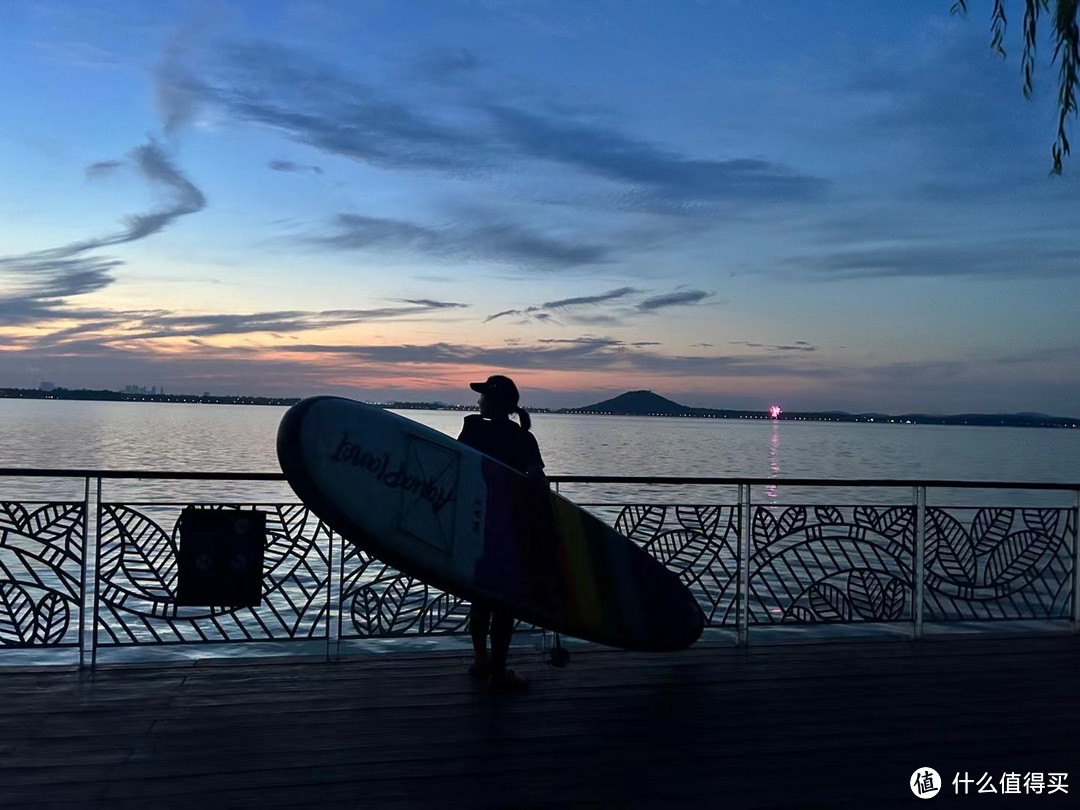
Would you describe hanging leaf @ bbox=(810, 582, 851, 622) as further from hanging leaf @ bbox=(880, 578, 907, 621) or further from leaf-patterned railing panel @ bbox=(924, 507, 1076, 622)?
leaf-patterned railing panel @ bbox=(924, 507, 1076, 622)

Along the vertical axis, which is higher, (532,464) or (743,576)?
(532,464)

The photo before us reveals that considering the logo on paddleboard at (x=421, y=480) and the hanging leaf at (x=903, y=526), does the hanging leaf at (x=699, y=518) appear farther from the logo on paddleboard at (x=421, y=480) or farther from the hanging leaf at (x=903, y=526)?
the logo on paddleboard at (x=421, y=480)

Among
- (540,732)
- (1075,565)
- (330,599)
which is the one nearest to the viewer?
(540,732)

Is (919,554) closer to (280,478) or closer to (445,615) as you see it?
(445,615)

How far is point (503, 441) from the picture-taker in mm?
4582

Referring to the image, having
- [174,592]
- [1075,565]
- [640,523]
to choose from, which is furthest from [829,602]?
[174,592]

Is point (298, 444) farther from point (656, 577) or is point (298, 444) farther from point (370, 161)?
point (370, 161)

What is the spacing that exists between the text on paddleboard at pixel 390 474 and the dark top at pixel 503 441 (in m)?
0.36

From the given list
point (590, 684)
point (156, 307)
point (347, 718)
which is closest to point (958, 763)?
point (590, 684)

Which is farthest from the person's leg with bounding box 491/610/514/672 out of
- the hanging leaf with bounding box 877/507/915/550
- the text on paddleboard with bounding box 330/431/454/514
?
the hanging leaf with bounding box 877/507/915/550

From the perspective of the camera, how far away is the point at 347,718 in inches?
149

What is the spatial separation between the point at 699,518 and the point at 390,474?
2.37 meters

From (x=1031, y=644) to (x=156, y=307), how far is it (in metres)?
55.0

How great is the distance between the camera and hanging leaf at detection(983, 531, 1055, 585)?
20.5ft
